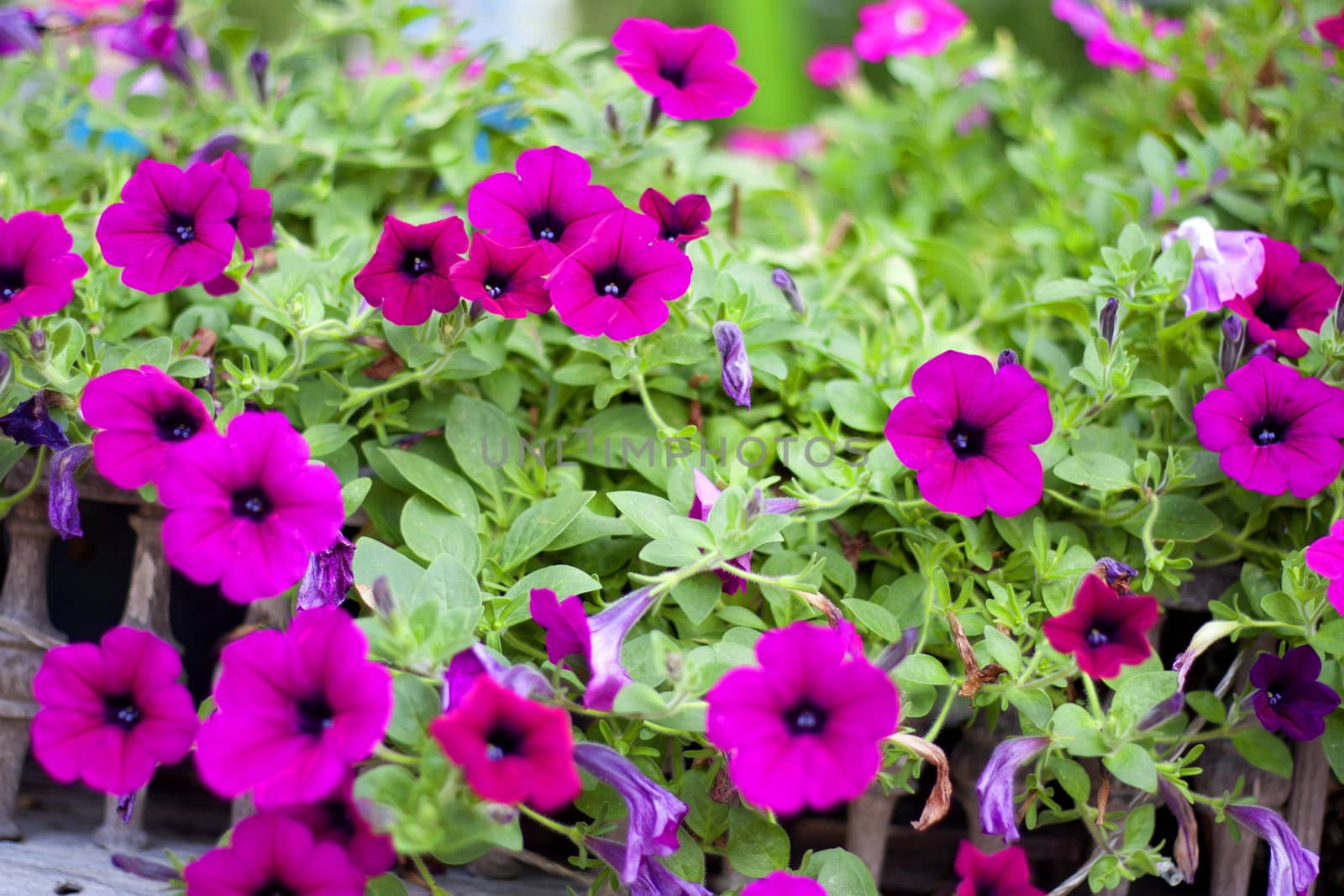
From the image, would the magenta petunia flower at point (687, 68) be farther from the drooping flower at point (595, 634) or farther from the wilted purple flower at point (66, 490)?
the wilted purple flower at point (66, 490)

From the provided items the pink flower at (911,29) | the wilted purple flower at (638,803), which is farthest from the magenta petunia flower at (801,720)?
the pink flower at (911,29)

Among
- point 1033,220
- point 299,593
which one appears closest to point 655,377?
point 299,593

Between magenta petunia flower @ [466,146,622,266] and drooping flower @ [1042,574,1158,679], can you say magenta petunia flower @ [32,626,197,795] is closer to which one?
magenta petunia flower @ [466,146,622,266]

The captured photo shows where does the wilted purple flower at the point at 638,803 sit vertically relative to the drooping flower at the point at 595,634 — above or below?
below

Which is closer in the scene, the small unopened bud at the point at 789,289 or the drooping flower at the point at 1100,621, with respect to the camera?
the drooping flower at the point at 1100,621

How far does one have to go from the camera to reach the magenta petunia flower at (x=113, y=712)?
688 mm

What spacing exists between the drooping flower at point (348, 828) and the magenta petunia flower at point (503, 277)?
0.37 m

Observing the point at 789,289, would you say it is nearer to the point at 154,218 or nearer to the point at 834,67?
the point at 154,218

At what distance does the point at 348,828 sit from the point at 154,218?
1.75ft

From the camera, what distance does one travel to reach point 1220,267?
3.11ft

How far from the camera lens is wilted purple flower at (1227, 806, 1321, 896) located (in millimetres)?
776

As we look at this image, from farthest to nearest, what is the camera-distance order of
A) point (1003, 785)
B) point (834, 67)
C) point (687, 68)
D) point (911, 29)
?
1. point (834, 67)
2. point (911, 29)
3. point (687, 68)
4. point (1003, 785)

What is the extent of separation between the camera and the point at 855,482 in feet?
2.87

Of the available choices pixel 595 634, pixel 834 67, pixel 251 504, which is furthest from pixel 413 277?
pixel 834 67
